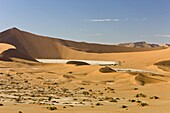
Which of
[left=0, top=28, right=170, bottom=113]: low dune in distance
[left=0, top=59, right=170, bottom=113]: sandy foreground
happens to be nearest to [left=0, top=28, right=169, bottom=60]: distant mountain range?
[left=0, top=28, right=170, bottom=113]: low dune in distance

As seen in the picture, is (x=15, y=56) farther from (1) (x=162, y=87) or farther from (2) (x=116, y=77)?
(1) (x=162, y=87)

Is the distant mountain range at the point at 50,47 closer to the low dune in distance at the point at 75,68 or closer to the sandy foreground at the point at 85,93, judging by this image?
the low dune in distance at the point at 75,68

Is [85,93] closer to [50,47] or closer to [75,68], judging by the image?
[75,68]

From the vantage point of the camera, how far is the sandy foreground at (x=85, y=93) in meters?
19.0

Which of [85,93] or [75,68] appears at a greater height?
[75,68]

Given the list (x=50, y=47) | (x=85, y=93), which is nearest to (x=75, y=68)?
(x=85, y=93)

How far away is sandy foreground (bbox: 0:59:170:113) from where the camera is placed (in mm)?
19047

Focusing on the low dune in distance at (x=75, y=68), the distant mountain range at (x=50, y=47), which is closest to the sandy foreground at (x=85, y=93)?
the low dune in distance at (x=75, y=68)

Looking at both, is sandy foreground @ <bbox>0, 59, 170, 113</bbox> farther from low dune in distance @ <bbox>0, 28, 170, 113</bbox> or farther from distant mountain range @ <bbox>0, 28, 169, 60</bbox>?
distant mountain range @ <bbox>0, 28, 169, 60</bbox>

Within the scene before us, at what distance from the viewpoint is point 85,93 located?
2972cm

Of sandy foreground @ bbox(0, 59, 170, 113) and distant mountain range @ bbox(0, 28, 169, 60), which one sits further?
distant mountain range @ bbox(0, 28, 169, 60)

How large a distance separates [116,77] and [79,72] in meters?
11.5

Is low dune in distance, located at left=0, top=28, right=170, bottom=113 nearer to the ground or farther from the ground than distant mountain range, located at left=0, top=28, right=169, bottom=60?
nearer to the ground

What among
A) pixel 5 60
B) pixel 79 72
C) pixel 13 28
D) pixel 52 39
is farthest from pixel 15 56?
pixel 52 39
